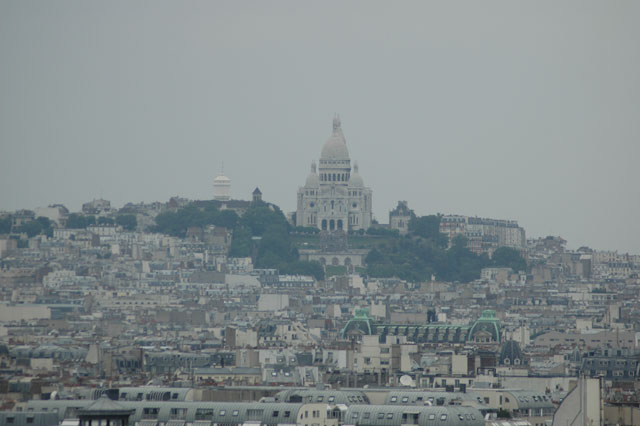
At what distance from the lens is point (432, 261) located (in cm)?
19150

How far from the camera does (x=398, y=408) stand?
54531 millimetres

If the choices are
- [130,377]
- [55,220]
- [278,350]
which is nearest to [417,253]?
[55,220]

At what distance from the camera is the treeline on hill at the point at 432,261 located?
7333 inches

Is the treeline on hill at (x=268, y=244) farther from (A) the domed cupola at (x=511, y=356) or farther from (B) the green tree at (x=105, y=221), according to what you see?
(A) the domed cupola at (x=511, y=356)

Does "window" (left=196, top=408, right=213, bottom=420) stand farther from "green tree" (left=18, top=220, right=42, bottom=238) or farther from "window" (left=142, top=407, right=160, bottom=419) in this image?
"green tree" (left=18, top=220, right=42, bottom=238)

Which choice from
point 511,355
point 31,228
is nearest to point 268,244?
point 31,228

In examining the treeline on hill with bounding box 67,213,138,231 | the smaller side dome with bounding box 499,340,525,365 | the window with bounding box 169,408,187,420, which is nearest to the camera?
the window with bounding box 169,408,187,420

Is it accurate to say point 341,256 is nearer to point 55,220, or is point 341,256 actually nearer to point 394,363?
point 55,220

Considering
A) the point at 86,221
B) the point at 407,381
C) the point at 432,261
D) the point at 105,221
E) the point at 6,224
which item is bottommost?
the point at 407,381

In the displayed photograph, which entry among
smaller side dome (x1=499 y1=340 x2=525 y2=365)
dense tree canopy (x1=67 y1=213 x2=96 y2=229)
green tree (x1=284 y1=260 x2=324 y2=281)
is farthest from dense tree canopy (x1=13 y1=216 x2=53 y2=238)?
smaller side dome (x1=499 y1=340 x2=525 y2=365)

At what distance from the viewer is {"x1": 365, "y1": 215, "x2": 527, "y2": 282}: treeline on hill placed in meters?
186

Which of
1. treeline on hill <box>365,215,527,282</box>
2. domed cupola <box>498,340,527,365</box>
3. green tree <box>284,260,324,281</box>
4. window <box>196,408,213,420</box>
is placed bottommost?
window <box>196,408,213,420</box>

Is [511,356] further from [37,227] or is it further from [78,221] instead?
[78,221]

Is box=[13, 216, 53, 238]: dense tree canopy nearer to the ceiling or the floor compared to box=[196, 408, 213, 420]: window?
nearer to the ceiling
